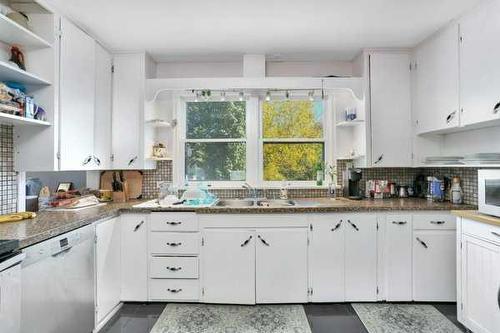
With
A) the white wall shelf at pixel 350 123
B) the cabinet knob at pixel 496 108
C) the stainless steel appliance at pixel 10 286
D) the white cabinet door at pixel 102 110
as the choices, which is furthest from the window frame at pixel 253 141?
the stainless steel appliance at pixel 10 286

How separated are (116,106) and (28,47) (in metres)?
0.90

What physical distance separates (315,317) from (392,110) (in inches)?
80.9

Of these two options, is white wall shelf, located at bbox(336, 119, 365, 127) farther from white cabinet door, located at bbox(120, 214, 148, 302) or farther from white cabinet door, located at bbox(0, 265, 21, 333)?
white cabinet door, located at bbox(0, 265, 21, 333)

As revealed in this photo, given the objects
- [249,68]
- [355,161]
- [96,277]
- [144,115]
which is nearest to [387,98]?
[355,161]

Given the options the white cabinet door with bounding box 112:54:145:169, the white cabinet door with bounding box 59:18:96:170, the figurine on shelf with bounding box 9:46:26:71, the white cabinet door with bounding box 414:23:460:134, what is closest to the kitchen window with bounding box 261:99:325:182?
the white cabinet door with bounding box 414:23:460:134

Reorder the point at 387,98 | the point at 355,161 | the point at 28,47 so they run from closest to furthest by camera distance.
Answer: the point at 28,47
the point at 387,98
the point at 355,161

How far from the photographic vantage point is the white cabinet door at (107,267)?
2190 mm

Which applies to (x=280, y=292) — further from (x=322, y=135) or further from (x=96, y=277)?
(x=322, y=135)

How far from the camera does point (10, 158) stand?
2.13m

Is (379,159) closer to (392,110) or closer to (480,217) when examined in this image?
(392,110)

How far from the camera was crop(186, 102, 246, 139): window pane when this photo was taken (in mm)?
3264

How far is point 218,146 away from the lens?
3.27 metres

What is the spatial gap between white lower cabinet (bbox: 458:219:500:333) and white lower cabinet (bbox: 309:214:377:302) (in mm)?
621

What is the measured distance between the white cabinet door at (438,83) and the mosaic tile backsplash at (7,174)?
3.41m
